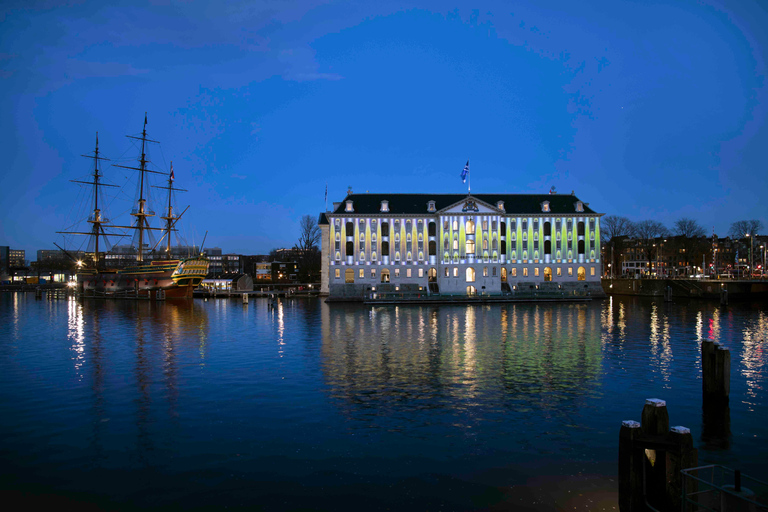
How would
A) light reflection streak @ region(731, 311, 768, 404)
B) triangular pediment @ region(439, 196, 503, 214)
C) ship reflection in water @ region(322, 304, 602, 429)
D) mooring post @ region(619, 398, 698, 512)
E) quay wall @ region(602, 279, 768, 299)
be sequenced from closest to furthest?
1. mooring post @ region(619, 398, 698, 512)
2. ship reflection in water @ region(322, 304, 602, 429)
3. light reflection streak @ region(731, 311, 768, 404)
4. quay wall @ region(602, 279, 768, 299)
5. triangular pediment @ region(439, 196, 503, 214)

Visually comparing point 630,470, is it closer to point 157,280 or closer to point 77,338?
point 77,338

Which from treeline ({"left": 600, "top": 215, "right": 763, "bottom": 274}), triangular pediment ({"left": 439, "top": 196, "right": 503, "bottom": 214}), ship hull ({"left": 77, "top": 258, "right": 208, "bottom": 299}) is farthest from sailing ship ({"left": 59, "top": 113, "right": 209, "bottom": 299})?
treeline ({"left": 600, "top": 215, "right": 763, "bottom": 274})

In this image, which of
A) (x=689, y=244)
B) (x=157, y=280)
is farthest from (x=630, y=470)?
(x=689, y=244)

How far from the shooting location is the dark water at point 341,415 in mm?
11766

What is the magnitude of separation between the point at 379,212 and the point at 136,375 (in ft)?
208

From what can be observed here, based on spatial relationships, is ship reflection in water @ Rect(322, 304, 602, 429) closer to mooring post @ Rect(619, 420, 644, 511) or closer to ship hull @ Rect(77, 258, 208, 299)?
mooring post @ Rect(619, 420, 644, 511)

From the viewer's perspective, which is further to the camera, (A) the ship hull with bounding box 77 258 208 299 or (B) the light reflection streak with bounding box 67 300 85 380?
(A) the ship hull with bounding box 77 258 208 299

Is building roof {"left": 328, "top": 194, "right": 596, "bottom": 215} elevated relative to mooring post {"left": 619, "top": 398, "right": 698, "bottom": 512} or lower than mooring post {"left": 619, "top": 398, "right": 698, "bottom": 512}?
elevated

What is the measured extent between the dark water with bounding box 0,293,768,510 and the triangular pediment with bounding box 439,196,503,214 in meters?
49.8

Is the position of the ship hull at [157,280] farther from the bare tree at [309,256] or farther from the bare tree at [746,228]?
the bare tree at [746,228]

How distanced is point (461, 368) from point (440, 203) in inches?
2579

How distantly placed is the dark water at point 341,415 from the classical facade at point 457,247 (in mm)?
48205

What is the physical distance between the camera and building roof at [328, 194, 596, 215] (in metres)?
85.7

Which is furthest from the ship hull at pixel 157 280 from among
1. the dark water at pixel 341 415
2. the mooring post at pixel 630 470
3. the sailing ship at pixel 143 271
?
the mooring post at pixel 630 470
